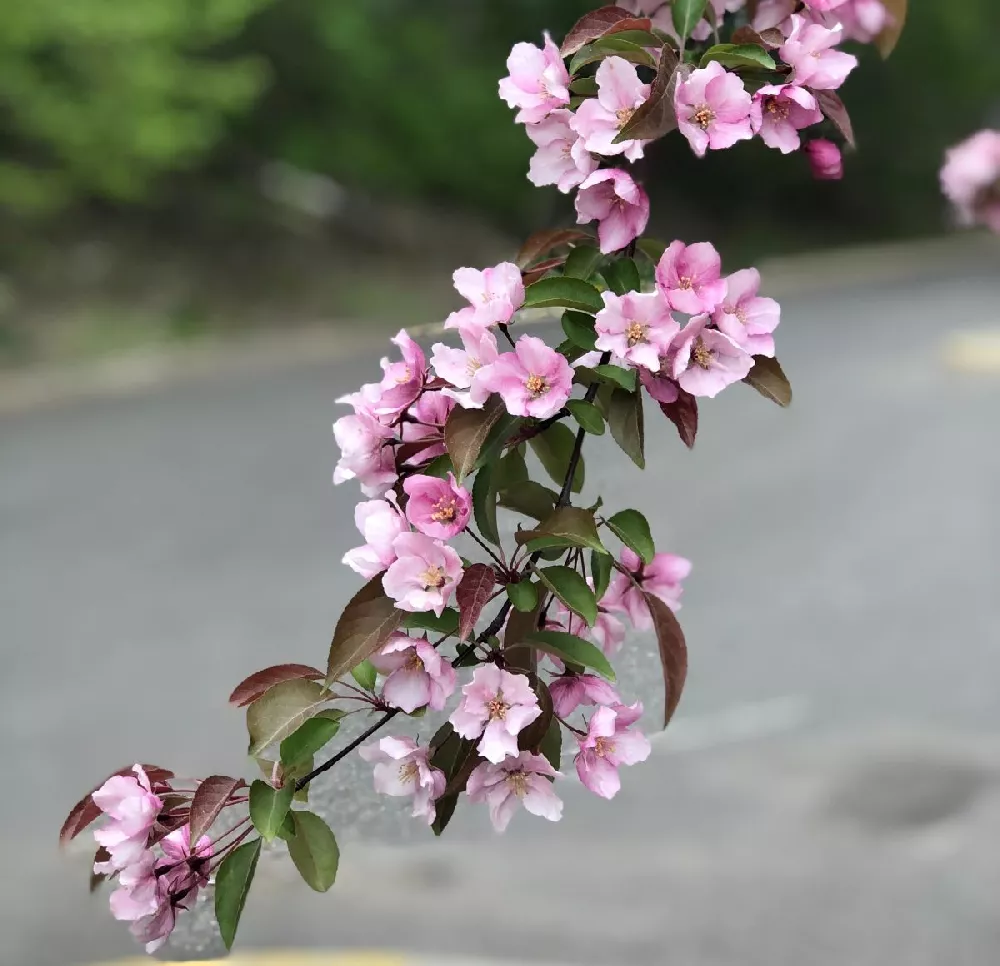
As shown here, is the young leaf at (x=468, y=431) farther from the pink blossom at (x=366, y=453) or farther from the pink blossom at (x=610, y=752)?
the pink blossom at (x=610, y=752)

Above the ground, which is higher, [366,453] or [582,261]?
[582,261]

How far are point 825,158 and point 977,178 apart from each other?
244mm

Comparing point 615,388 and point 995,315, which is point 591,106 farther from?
point 995,315

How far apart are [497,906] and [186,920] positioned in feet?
6.53

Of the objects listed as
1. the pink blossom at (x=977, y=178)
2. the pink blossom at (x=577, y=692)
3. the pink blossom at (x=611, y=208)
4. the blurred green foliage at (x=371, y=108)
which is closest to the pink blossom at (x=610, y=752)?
the pink blossom at (x=577, y=692)

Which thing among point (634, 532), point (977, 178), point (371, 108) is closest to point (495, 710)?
point (634, 532)

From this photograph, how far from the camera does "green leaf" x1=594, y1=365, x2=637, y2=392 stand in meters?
0.81

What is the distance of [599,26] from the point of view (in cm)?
89

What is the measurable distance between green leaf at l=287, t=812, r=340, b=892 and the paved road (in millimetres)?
188

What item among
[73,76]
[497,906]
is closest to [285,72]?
[73,76]

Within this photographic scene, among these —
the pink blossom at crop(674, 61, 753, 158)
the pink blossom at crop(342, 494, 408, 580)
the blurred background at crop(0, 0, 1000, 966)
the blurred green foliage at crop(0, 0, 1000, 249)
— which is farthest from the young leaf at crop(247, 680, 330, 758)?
the blurred green foliage at crop(0, 0, 1000, 249)

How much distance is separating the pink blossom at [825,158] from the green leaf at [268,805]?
0.60 m

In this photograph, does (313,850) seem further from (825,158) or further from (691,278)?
(825,158)

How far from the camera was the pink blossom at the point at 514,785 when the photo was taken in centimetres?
87
